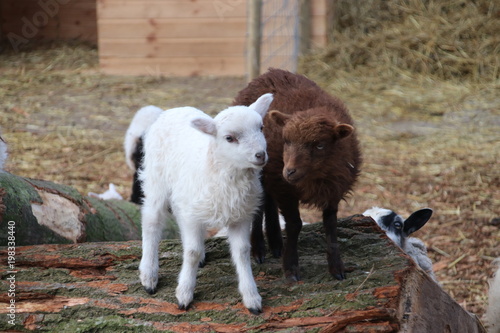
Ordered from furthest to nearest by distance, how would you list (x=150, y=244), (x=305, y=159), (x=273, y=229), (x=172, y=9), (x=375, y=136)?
(x=172, y=9) < (x=375, y=136) < (x=273, y=229) < (x=150, y=244) < (x=305, y=159)

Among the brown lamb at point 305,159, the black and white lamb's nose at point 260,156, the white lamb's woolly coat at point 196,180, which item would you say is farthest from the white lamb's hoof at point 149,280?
the black and white lamb's nose at point 260,156

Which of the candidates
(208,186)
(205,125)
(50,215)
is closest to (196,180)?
(208,186)

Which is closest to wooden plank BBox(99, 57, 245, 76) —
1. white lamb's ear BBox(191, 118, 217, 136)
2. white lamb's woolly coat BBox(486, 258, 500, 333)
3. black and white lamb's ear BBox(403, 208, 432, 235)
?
black and white lamb's ear BBox(403, 208, 432, 235)

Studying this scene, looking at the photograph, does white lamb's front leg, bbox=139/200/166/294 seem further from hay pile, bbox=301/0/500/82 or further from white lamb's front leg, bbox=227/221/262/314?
hay pile, bbox=301/0/500/82

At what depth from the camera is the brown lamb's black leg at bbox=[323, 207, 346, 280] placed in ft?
10.9

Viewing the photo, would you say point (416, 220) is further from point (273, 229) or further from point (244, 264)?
point (244, 264)

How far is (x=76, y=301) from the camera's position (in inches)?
129

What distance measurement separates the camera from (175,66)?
10.8m

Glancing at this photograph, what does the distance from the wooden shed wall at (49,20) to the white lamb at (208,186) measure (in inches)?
400

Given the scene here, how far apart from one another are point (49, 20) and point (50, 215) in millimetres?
9907

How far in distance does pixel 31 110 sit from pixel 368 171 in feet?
15.8

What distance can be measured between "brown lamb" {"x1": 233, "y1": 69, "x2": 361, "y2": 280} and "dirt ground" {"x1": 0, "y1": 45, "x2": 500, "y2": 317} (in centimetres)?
221

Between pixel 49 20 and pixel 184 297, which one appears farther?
pixel 49 20

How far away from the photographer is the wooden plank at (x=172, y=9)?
10.6m
